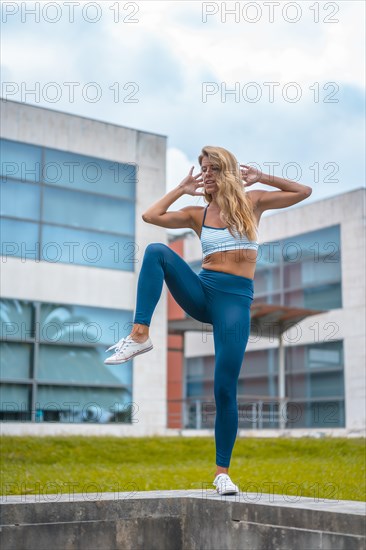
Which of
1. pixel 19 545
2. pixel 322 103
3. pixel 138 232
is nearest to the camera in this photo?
pixel 19 545

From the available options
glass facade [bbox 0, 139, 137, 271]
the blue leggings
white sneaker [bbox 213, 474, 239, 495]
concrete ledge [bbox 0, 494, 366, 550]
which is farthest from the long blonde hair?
glass facade [bbox 0, 139, 137, 271]

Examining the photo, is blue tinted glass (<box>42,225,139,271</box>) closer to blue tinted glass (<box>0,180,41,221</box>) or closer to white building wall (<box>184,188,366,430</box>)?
blue tinted glass (<box>0,180,41,221</box>)

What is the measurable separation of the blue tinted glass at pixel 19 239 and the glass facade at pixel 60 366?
1.06m

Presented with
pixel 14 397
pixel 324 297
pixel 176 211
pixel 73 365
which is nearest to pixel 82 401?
pixel 73 365

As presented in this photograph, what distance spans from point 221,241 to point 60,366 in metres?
12.6

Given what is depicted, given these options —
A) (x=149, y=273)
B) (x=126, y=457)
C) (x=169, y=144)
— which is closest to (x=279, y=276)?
(x=169, y=144)

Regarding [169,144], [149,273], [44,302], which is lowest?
[149,273]

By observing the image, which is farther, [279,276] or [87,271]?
[279,276]

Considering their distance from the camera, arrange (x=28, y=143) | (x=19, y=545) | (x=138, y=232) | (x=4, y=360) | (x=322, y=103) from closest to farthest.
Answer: (x=19, y=545)
(x=322, y=103)
(x=4, y=360)
(x=28, y=143)
(x=138, y=232)

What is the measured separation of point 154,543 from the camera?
441 cm

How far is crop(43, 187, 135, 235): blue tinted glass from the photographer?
17172 mm

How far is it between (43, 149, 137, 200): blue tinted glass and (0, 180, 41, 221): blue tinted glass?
48cm

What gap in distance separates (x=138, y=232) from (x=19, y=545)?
47.8 ft

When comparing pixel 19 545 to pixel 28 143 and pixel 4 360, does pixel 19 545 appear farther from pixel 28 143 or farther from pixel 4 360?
pixel 28 143
